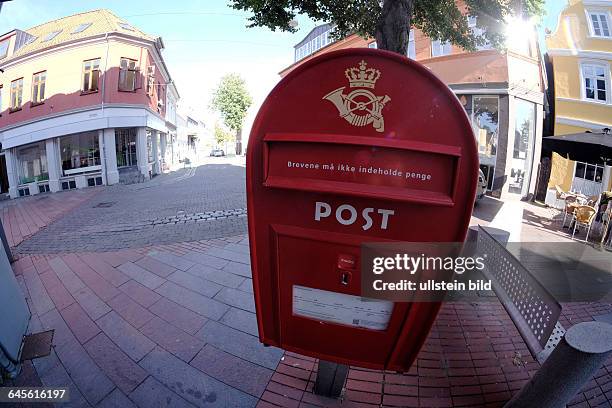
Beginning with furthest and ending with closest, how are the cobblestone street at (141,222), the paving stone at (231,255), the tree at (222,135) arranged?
the tree at (222,135)
the cobblestone street at (141,222)
the paving stone at (231,255)

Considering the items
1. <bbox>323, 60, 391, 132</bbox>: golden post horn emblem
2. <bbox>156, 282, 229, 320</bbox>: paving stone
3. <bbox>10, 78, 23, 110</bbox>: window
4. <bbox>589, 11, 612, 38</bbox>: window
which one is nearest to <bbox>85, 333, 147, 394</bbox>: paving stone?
<bbox>156, 282, 229, 320</bbox>: paving stone

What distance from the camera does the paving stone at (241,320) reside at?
276cm

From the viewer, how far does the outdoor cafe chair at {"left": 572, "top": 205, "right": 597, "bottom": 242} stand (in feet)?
17.2

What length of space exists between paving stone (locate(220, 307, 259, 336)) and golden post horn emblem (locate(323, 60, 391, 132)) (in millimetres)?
2431

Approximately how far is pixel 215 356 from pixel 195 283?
146 centimetres

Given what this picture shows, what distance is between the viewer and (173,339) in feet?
Result: 8.58

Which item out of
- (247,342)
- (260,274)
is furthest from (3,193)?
(260,274)

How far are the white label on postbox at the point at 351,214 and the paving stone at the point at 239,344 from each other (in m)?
1.82

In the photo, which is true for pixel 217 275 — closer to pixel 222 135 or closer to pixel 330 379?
pixel 330 379

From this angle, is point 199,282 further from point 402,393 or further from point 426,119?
point 426,119

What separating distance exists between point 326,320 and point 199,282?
9.37ft

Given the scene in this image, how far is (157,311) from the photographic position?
10.0 feet

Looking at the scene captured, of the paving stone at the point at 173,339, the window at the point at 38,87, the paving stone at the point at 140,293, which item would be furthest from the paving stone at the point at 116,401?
the window at the point at 38,87

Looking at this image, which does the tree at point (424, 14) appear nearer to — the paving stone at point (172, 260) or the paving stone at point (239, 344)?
the paving stone at point (172, 260)
